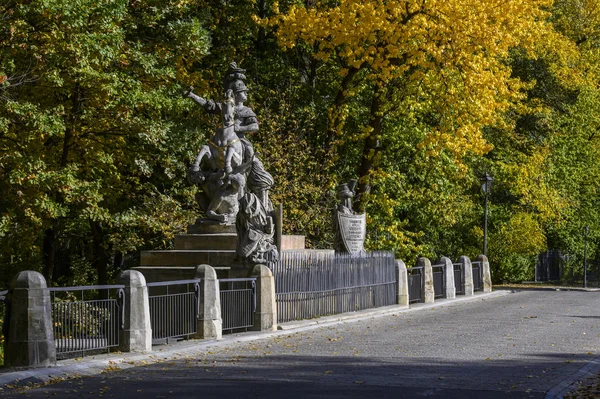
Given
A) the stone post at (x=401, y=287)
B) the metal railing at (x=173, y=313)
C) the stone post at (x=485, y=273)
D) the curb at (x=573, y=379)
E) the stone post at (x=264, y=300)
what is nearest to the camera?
the curb at (x=573, y=379)

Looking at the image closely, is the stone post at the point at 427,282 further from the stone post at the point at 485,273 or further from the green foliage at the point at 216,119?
the stone post at the point at 485,273

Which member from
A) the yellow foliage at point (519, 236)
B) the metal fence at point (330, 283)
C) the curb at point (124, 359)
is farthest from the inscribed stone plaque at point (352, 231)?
the yellow foliage at point (519, 236)

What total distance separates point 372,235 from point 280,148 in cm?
475

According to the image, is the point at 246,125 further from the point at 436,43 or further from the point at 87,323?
the point at 436,43

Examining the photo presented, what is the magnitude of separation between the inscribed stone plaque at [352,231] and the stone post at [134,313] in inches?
488

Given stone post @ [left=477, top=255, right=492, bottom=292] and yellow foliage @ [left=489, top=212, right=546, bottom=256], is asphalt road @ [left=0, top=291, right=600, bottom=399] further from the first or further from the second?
yellow foliage @ [left=489, top=212, right=546, bottom=256]

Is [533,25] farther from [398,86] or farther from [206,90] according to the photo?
[206,90]

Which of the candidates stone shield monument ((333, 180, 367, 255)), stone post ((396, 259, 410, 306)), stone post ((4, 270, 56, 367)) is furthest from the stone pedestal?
stone post ((4, 270, 56, 367))

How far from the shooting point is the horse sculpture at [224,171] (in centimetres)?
2511

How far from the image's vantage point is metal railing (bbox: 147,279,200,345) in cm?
1806

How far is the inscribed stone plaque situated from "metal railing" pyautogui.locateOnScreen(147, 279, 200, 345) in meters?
10.1

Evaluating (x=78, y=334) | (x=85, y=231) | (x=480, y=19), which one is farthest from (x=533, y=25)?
(x=78, y=334)

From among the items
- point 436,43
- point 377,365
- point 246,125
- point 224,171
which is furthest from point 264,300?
point 436,43

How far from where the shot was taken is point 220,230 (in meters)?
25.2
